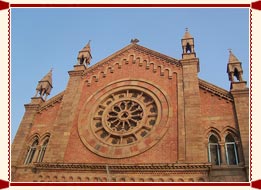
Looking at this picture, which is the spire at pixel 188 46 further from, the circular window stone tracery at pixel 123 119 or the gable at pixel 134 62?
the circular window stone tracery at pixel 123 119

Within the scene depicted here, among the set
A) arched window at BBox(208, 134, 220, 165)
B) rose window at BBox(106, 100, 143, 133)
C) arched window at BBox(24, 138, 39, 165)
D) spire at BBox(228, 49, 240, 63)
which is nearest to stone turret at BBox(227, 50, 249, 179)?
spire at BBox(228, 49, 240, 63)

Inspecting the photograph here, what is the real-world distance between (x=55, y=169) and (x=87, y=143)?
2.23 metres

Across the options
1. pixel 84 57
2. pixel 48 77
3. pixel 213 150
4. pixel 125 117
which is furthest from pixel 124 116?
pixel 48 77

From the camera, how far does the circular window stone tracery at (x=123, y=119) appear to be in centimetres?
1509

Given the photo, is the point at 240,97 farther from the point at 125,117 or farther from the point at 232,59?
the point at 125,117

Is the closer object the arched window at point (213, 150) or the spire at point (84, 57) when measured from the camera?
the arched window at point (213, 150)

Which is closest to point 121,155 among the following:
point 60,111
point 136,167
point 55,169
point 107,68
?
point 136,167

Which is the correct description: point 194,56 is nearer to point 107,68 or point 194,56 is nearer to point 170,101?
point 170,101

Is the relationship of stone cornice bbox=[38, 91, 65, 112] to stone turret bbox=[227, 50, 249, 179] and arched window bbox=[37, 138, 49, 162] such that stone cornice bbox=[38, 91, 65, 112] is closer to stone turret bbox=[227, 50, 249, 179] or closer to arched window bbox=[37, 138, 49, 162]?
arched window bbox=[37, 138, 49, 162]

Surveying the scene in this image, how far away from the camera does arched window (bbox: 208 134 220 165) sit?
1368 centimetres

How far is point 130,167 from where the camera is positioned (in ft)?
45.1

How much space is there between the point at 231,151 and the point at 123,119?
6.28 meters

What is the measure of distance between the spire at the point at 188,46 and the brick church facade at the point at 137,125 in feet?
0.22

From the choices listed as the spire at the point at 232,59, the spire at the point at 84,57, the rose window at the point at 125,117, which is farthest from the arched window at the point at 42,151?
the spire at the point at 232,59
